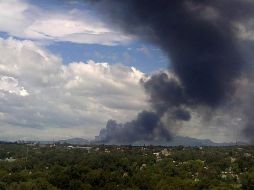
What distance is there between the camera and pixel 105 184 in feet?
652

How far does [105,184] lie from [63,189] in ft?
57.7

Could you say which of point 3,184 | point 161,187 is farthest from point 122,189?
point 3,184

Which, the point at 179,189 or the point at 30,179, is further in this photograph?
the point at 30,179

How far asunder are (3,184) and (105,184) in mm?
41523

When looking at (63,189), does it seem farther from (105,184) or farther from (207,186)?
(207,186)

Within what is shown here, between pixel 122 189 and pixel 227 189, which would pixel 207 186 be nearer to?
pixel 227 189

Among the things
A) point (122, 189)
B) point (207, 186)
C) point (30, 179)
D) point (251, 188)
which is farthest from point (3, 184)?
point (251, 188)

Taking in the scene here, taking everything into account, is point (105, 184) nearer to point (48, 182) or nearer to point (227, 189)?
point (48, 182)

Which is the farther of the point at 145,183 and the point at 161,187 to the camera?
the point at 145,183

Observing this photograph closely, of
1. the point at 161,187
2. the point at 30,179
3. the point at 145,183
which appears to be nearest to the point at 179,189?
the point at 161,187

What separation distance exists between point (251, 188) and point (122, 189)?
186 ft

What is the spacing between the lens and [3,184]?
18725 centimetres

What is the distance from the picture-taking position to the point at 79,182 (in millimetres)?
197375

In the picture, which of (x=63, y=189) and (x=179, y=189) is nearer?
(x=179, y=189)
